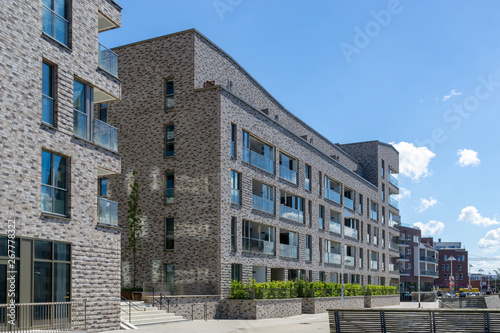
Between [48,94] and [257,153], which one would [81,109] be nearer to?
[48,94]

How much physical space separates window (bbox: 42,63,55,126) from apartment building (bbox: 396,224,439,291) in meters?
75.7

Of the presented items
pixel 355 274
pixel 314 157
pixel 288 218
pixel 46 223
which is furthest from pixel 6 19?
pixel 355 274

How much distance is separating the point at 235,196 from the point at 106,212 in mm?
11427

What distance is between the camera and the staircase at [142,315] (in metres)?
22.7

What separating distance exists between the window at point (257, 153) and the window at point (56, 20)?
14781 mm

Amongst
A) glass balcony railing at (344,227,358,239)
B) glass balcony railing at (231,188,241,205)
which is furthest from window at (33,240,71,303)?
glass balcony railing at (344,227,358,239)

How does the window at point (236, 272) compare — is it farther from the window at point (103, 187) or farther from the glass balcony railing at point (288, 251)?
the window at point (103, 187)

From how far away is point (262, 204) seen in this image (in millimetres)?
35125

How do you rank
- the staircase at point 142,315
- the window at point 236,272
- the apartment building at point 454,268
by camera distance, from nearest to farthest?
the staircase at point 142,315 → the window at point 236,272 → the apartment building at point 454,268

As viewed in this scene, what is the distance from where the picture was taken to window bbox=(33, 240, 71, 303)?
17.9 metres

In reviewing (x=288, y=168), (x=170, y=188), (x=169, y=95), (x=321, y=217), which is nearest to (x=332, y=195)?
(x=321, y=217)

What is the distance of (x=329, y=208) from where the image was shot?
153 feet

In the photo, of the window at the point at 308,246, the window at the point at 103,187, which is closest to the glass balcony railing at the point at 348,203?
the window at the point at 308,246

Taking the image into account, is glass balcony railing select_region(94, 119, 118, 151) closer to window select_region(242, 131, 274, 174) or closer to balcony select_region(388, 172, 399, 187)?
window select_region(242, 131, 274, 174)
